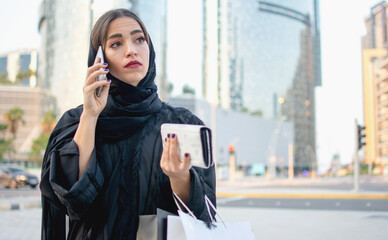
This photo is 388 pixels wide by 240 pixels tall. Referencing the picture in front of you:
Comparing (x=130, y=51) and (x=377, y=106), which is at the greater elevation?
(x=377, y=106)

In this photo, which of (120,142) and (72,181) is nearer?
(72,181)

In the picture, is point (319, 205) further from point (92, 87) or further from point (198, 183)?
point (92, 87)

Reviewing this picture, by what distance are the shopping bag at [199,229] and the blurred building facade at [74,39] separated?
83.4 metres

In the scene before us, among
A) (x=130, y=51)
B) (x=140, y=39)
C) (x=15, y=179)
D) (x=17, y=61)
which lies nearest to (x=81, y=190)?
(x=130, y=51)

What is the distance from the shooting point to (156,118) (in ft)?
5.47

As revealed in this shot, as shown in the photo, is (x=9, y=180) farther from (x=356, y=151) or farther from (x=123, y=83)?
(x=123, y=83)

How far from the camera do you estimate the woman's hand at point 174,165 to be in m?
1.23

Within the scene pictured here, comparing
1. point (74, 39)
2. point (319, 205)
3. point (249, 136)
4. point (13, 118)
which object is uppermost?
point (74, 39)

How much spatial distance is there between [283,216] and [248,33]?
4094 inches

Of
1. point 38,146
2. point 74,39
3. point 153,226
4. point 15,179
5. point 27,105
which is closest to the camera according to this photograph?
point 153,226

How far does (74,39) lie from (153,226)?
93662 millimetres

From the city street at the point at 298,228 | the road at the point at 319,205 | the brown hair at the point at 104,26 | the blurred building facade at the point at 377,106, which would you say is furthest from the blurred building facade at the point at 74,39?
the brown hair at the point at 104,26

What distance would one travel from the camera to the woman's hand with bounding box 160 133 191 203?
1.23 meters

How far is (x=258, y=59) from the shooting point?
109 meters
